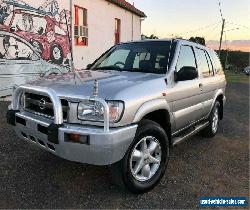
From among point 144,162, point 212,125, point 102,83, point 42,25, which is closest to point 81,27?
point 42,25

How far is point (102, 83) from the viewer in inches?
154

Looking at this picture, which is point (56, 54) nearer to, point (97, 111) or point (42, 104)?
point (42, 104)

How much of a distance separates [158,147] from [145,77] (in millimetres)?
958

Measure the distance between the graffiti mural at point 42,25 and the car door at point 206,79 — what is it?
6.87m

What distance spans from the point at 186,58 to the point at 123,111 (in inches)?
86.2

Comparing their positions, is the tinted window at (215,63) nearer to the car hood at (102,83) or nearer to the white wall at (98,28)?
the car hood at (102,83)

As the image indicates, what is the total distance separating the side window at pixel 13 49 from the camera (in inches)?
401

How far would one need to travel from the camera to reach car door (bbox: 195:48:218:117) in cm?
579

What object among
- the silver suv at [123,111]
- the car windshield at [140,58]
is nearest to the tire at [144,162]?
the silver suv at [123,111]

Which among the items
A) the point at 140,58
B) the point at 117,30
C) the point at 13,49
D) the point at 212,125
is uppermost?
the point at 117,30

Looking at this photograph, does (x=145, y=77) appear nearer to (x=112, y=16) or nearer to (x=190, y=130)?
(x=190, y=130)

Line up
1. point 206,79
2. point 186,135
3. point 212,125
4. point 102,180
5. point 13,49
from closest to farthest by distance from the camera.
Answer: point 102,180, point 186,135, point 206,79, point 212,125, point 13,49

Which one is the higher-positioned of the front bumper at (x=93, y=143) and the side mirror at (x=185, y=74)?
the side mirror at (x=185, y=74)

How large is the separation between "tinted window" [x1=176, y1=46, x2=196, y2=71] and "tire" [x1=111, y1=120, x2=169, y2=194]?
1.30m
